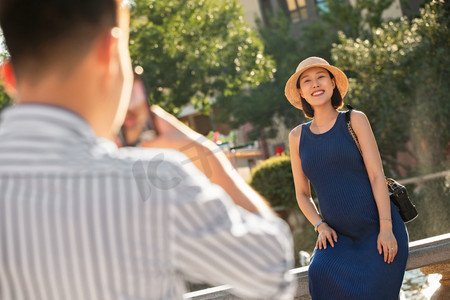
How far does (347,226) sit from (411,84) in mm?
12585

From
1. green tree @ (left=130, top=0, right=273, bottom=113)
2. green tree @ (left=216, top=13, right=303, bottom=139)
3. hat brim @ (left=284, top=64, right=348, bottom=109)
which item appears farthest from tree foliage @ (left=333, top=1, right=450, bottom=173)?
hat brim @ (left=284, top=64, right=348, bottom=109)

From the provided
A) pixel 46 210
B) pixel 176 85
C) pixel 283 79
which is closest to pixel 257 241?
pixel 46 210

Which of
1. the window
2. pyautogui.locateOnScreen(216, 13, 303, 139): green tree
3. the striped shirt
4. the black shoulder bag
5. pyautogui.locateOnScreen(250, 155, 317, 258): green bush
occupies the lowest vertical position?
pyautogui.locateOnScreen(250, 155, 317, 258): green bush

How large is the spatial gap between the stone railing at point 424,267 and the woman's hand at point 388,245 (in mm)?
633

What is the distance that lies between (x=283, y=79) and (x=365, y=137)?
24.0m

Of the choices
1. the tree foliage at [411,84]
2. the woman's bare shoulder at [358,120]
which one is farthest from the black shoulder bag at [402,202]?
the tree foliage at [411,84]

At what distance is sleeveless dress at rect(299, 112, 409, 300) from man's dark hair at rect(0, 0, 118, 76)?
2.35 meters

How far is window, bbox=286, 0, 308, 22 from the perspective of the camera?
104ft

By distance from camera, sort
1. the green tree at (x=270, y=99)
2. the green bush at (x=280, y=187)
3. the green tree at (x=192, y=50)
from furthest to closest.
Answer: the green tree at (x=270, y=99), the green tree at (x=192, y=50), the green bush at (x=280, y=187)

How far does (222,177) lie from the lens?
1146 mm

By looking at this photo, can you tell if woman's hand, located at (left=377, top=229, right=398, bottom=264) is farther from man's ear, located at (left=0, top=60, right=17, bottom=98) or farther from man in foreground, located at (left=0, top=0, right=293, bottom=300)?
man's ear, located at (left=0, top=60, right=17, bottom=98)

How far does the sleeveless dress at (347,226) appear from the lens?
3072mm

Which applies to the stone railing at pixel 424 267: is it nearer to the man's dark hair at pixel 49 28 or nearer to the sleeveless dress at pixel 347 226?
the sleeveless dress at pixel 347 226

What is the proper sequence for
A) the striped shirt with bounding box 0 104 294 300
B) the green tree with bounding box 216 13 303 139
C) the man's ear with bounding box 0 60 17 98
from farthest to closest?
the green tree with bounding box 216 13 303 139 → the man's ear with bounding box 0 60 17 98 → the striped shirt with bounding box 0 104 294 300
